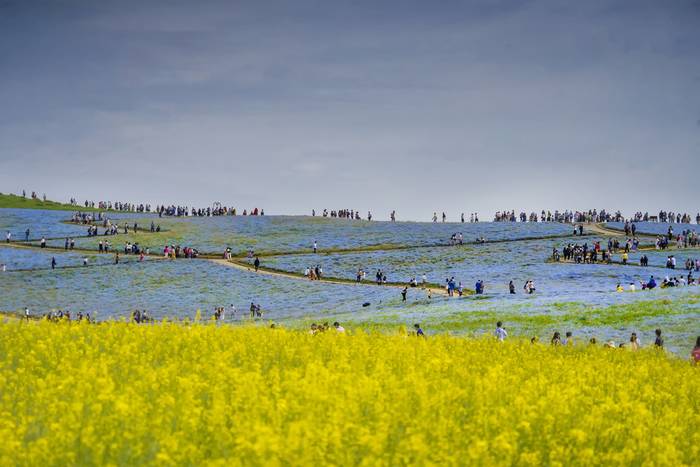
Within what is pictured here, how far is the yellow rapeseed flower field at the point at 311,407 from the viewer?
10.1m

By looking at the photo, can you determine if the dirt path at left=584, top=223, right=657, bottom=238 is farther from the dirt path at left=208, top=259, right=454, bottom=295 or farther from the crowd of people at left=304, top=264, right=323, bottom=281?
the crowd of people at left=304, top=264, right=323, bottom=281

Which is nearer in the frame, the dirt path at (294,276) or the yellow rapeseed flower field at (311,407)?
the yellow rapeseed flower field at (311,407)

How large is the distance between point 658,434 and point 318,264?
75.7 metres

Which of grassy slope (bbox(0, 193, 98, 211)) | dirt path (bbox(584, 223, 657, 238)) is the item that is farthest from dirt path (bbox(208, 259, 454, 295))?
grassy slope (bbox(0, 193, 98, 211))

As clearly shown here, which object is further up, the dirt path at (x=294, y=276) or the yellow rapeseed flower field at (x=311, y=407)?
the yellow rapeseed flower field at (x=311, y=407)

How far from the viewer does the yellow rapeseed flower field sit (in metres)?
10.1

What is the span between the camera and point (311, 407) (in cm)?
1188

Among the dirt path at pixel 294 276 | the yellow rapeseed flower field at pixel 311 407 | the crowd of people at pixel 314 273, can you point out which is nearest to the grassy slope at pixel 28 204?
the dirt path at pixel 294 276

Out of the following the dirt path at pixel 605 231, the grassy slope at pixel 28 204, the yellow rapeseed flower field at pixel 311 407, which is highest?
the grassy slope at pixel 28 204

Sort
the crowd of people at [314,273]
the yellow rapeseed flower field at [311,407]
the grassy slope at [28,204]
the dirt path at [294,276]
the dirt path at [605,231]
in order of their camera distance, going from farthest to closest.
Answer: the grassy slope at [28,204], the dirt path at [605,231], the crowd of people at [314,273], the dirt path at [294,276], the yellow rapeseed flower field at [311,407]

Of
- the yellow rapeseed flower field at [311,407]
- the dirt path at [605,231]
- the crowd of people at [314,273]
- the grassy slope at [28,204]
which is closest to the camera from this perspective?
the yellow rapeseed flower field at [311,407]

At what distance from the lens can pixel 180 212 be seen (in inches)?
5881

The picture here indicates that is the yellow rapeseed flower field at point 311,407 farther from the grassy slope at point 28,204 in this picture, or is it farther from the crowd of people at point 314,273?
the grassy slope at point 28,204

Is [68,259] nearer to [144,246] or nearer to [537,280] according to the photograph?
[144,246]
